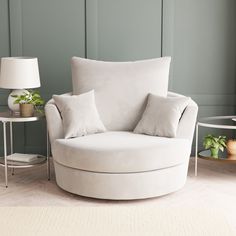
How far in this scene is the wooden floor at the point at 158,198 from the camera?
3795 mm

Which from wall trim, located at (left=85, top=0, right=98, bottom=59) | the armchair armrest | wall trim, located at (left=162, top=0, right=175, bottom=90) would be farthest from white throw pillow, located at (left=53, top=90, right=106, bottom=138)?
wall trim, located at (left=162, top=0, right=175, bottom=90)

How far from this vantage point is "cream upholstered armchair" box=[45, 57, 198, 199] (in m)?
3.75

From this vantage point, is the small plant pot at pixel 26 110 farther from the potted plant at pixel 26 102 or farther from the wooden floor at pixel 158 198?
the wooden floor at pixel 158 198

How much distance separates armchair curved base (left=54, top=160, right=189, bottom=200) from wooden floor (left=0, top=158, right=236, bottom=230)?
0.07m

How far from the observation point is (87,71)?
4.48 meters

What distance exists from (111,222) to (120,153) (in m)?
0.75

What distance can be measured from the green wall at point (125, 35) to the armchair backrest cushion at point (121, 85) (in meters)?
0.50

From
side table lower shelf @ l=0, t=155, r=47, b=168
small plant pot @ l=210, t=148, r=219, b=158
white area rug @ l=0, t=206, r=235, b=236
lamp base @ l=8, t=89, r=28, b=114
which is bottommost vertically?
white area rug @ l=0, t=206, r=235, b=236

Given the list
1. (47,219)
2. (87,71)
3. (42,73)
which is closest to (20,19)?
(42,73)

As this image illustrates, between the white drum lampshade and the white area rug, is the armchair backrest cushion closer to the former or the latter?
the white drum lampshade

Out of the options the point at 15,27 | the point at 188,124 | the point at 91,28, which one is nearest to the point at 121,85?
the point at 188,124

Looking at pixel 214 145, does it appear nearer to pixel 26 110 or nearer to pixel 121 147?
pixel 121 147

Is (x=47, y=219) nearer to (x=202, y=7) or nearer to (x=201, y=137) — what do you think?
(x=201, y=137)

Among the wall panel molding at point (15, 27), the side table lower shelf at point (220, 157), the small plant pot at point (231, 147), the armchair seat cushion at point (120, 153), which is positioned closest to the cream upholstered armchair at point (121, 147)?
the armchair seat cushion at point (120, 153)
